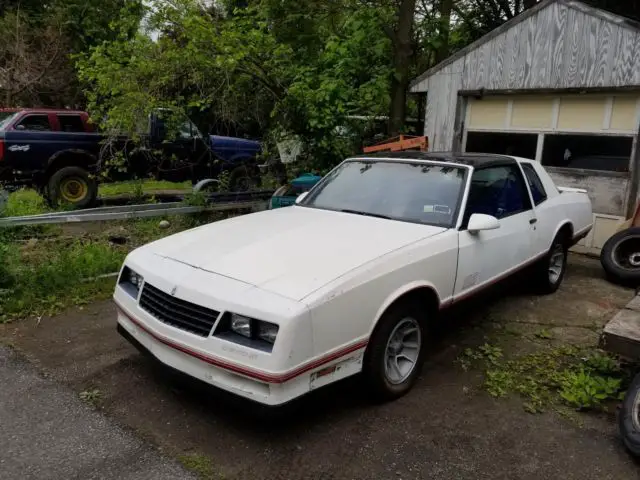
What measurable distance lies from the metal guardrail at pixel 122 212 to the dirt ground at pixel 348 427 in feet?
8.03

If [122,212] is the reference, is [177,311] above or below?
above

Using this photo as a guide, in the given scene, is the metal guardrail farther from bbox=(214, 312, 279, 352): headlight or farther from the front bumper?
bbox=(214, 312, 279, 352): headlight

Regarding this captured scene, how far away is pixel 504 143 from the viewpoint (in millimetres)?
8430

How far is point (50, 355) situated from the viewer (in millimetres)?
4207

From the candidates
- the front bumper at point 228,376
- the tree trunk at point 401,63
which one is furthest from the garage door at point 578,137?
the front bumper at point 228,376

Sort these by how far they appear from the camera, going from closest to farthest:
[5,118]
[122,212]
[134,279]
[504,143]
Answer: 1. [134,279]
2. [122,212]
3. [504,143]
4. [5,118]

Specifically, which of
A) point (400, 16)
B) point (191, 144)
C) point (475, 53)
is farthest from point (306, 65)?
point (191, 144)

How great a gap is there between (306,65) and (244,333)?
22.2 feet

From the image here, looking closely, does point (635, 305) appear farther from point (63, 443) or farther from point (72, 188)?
point (72, 188)

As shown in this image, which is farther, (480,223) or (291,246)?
(480,223)

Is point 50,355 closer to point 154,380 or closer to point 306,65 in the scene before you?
point 154,380

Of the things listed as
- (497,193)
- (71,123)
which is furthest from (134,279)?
(71,123)

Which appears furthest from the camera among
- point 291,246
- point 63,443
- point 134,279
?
point 134,279

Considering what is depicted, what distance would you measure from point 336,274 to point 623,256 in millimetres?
5187
